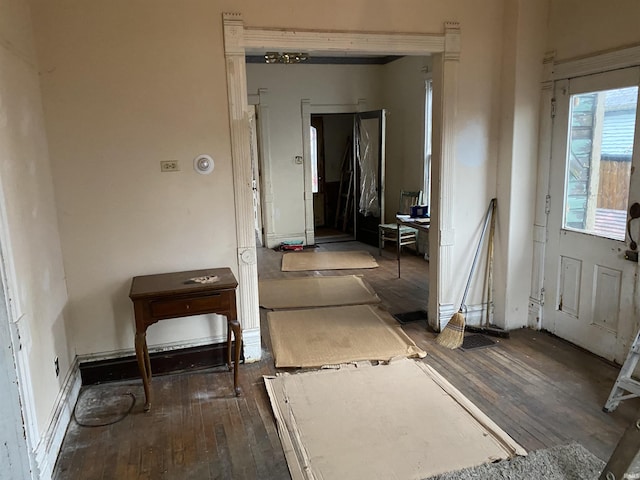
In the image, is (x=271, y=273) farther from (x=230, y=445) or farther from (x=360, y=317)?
(x=230, y=445)

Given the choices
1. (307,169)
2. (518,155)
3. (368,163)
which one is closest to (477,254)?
(518,155)

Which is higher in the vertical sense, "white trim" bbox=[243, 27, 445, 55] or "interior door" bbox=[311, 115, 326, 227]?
"white trim" bbox=[243, 27, 445, 55]

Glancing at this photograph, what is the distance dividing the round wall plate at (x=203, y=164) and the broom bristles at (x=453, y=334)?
2266mm

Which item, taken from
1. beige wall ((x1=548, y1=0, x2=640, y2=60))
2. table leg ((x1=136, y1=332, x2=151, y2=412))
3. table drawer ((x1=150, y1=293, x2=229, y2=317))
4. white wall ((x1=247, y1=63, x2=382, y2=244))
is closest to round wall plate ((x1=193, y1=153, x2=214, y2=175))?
table drawer ((x1=150, y1=293, x2=229, y2=317))

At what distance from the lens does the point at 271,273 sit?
6.14 m

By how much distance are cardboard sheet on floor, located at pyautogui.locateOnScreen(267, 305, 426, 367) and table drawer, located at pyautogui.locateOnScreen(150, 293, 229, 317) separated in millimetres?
780

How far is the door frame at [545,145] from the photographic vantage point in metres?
3.30

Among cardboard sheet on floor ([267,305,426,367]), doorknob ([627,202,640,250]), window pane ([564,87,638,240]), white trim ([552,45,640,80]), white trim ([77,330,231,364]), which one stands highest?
white trim ([552,45,640,80])

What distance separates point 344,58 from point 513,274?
492 cm

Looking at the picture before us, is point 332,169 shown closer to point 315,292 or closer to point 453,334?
point 315,292

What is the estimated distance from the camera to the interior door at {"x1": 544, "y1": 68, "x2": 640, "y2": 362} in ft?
10.4

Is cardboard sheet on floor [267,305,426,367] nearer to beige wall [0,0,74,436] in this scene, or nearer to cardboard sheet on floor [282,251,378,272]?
beige wall [0,0,74,436]

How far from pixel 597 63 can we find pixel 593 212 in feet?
3.46

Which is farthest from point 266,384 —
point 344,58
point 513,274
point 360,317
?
point 344,58
